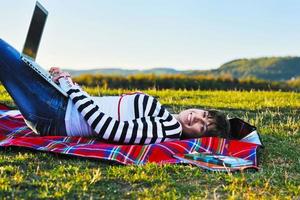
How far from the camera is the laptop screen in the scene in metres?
5.41

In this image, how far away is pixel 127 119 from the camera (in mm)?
5656

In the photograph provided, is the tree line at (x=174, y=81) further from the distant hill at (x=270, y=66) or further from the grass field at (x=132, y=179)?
the grass field at (x=132, y=179)

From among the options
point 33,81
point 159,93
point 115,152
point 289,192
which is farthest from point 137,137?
point 159,93

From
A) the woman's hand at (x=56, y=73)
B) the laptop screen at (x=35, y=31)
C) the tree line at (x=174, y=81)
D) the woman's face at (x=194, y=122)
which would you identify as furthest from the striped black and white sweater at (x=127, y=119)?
the tree line at (x=174, y=81)

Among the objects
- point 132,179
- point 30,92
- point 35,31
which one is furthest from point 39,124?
point 132,179

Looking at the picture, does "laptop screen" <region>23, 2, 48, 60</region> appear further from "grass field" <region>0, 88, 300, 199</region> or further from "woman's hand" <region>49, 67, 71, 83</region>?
"grass field" <region>0, 88, 300, 199</region>

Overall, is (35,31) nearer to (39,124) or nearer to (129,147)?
(39,124)

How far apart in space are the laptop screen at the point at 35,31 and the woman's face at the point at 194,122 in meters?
1.62

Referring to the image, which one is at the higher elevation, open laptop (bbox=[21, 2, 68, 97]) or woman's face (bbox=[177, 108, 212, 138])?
open laptop (bbox=[21, 2, 68, 97])

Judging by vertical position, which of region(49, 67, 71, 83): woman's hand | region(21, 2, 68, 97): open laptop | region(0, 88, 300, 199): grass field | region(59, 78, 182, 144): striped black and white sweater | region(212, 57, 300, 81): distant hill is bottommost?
region(0, 88, 300, 199): grass field

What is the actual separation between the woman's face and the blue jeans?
1.21 metres

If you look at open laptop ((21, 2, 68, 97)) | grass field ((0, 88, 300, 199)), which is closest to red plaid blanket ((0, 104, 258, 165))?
grass field ((0, 88, 300, 199))

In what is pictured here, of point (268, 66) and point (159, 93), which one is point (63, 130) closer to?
point (159, 93)

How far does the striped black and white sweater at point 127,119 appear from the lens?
5.38 m
